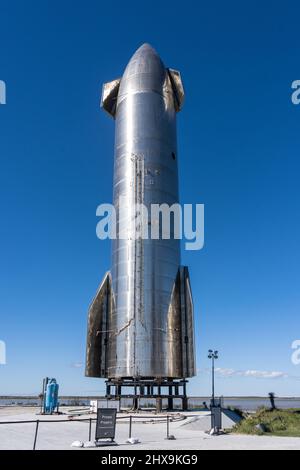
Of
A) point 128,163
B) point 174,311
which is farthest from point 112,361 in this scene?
point 128,163

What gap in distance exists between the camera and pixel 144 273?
39.0 metres

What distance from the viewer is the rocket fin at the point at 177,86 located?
159 ft

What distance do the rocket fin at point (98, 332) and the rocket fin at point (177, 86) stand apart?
2248cm

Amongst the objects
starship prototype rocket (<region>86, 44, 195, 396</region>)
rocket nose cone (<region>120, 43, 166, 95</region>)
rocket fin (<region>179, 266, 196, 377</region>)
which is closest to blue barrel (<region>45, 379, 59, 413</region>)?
starship prototype rocket (<region>86, 44, 195, 396</region>)

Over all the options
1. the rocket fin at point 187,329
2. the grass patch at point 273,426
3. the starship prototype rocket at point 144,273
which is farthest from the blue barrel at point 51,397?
the grass patch at point 273,426

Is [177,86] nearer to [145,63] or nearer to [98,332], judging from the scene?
[145,63]

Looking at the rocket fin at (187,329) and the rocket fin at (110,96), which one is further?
the rocket fin at (110,96)

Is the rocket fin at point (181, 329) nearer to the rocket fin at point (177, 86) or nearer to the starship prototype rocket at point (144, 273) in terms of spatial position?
the starship prototype rocket at point (144, 273)

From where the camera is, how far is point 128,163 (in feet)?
140

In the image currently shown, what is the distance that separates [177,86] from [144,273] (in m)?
22.6

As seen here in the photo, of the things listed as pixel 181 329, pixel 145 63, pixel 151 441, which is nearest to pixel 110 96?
pixel 145 63

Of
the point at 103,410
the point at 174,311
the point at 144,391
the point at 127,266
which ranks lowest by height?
the point at 144,391
